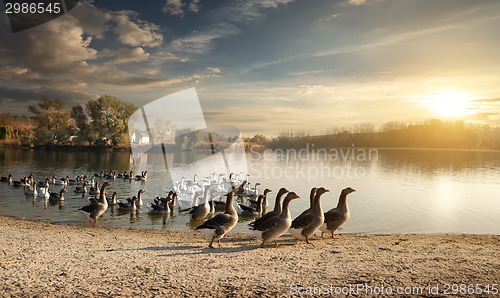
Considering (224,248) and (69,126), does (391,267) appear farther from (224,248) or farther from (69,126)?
Answer: (69,126)

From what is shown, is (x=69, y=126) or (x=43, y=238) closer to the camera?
(x=43, y=238)

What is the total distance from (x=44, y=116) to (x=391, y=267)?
10249cm

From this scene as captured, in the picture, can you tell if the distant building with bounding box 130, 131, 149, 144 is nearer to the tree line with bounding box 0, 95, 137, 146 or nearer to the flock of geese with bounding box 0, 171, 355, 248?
the tree line with bounding box 0, 95, 137, 146

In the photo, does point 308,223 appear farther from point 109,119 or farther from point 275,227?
point 109,119

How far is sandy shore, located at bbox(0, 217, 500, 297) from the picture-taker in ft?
22.5

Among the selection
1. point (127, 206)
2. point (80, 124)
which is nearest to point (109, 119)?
point (80, 124)

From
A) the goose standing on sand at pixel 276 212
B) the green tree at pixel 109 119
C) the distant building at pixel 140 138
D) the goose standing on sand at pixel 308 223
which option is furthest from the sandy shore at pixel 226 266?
the distant building at pixel 140 138

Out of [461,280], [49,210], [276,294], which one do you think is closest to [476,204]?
[461,280]

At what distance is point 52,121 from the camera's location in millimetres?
90625

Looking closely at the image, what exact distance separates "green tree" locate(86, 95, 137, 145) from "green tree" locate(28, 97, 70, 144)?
823 cm

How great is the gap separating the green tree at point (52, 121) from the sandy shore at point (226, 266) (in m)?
89.7

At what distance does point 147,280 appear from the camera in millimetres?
7176

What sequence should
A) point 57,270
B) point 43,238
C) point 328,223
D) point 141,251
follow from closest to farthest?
point 57,270 < point 141,251 < point 43,238 < point 328,223

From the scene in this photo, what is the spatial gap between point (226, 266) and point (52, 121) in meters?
99.4
